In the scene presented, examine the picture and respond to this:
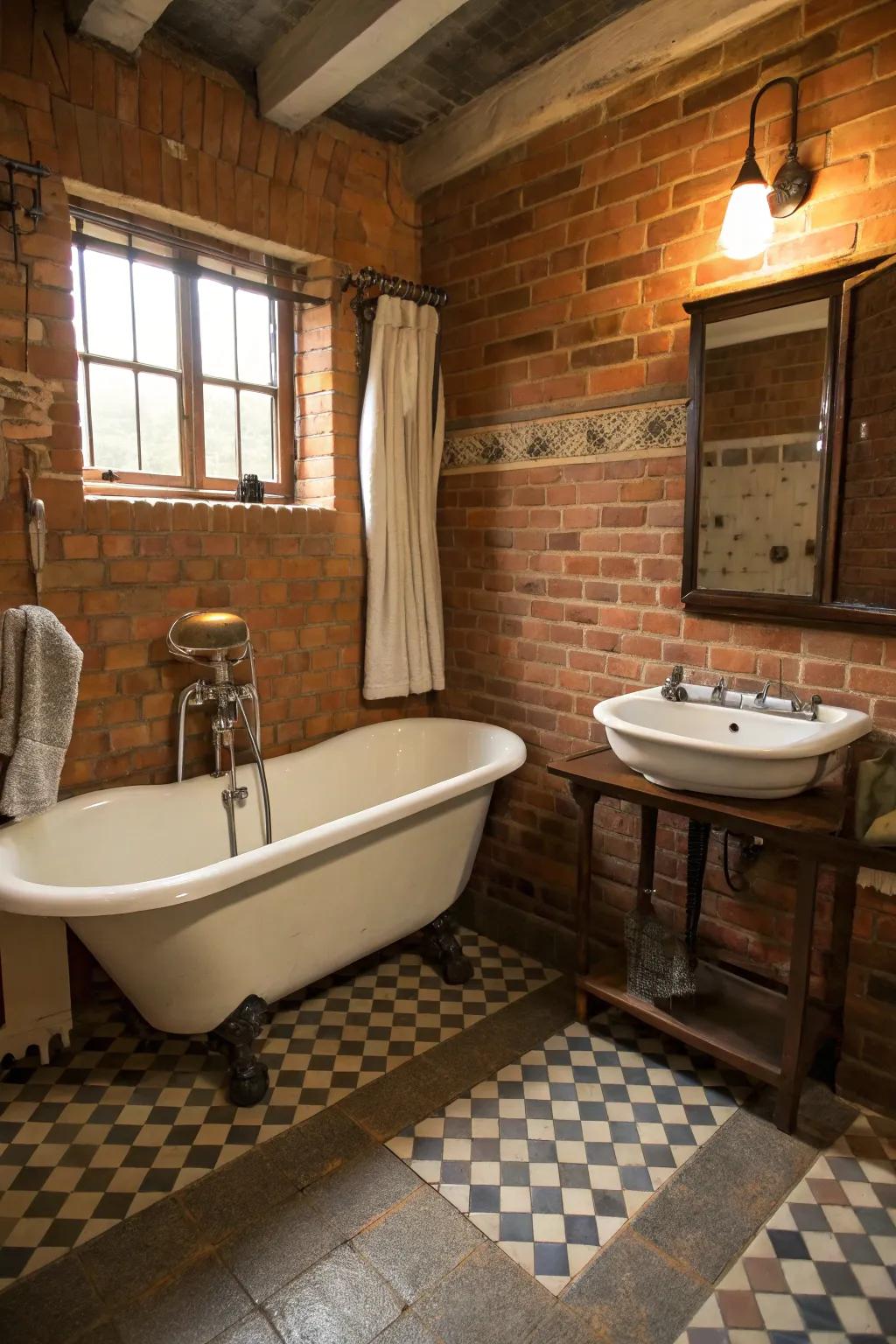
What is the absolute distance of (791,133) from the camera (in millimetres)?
1828

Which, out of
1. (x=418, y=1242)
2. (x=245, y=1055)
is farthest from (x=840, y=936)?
(x=245, y=1055)

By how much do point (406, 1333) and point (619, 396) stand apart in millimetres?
2191

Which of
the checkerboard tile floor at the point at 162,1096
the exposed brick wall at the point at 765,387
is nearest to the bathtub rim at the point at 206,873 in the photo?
the checkerboard tile floor at the point at 162,1096

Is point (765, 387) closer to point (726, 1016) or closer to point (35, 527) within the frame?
point (726, 1016)

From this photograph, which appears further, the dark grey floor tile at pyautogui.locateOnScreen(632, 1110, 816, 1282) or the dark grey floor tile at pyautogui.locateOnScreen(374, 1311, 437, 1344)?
the dark grey floor tile at pyautogui.locateOnScreen(632, 1110, 816, 1282)

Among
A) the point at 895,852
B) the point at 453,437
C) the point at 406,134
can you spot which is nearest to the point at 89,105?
the point at 406,134

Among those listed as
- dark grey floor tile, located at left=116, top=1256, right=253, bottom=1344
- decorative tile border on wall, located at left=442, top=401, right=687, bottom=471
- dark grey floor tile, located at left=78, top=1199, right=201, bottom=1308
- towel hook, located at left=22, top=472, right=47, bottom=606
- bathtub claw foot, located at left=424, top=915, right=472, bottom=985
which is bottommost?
dark grey floor tile, located at left=116, top=1256, right=253, bottom=1344

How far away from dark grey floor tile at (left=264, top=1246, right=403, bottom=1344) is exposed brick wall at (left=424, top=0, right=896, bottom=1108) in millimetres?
1200

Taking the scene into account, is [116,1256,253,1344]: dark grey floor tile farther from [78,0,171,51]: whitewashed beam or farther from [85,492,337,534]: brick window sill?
[78,0,171,51]: whitewashed beam

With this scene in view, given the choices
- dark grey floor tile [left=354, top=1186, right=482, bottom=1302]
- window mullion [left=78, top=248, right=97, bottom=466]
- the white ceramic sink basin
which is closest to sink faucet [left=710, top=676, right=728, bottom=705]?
the white ceramic sink basin

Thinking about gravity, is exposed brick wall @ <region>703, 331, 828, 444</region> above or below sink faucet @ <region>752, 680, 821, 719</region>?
above

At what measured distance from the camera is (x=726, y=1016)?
196cm

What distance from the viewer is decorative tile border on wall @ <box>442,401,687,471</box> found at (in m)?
2.17

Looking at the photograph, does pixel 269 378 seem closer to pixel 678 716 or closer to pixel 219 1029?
pixel 678 716
